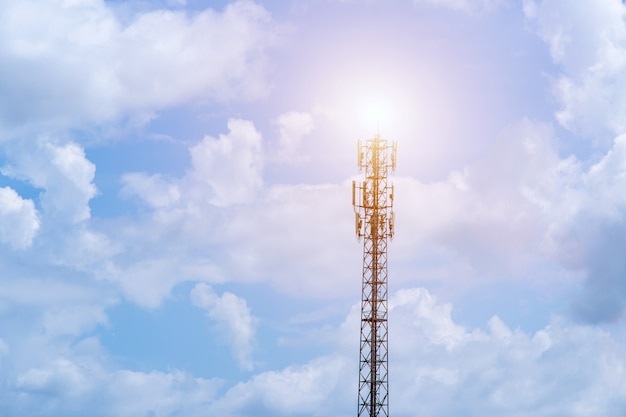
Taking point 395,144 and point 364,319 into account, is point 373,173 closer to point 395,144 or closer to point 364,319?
point 395,144

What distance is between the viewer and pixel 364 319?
427 ft

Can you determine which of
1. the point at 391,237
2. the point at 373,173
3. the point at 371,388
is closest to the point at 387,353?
the point at 371,388

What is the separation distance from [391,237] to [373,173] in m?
8.65

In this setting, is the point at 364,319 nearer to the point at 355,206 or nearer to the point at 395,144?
the point at 355,206

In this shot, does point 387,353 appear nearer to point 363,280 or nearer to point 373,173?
point 363,280

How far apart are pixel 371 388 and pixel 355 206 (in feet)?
73.9

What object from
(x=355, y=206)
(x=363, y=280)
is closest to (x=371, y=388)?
(x=363, y=280)

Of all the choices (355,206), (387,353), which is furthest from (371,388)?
(355,206)

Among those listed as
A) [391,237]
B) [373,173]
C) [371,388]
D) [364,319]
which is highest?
[373,173]

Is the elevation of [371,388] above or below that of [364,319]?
below

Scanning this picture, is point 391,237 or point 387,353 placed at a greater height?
point 391,237

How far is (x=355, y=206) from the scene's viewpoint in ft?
438

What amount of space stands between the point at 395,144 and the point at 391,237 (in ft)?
39.2

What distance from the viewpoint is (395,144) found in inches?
5305
